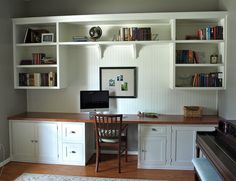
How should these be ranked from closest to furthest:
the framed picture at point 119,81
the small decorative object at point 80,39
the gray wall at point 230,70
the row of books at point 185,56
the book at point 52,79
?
the gray wall at point 230,70 → the row of books at point 185,56 → the small decorative object at point 80,39 → the book at point 52,79 → the framed picture at point 119,81

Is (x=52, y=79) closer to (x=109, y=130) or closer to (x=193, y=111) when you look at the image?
(x=109, y=130)

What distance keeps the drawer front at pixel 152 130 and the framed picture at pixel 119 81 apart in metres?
0.73

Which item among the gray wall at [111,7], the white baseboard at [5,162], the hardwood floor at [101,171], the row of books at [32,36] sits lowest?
the hardwood floor at [101,171]

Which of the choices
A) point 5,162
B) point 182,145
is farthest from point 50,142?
point 182,145

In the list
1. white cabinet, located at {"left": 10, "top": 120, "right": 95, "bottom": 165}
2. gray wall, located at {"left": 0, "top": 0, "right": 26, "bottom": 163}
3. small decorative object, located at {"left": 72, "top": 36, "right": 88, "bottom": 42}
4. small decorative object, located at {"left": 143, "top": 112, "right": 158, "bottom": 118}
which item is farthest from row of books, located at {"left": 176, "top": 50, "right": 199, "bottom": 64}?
gray wall, located at {"left": 0, "top": 0, "right": 26, "bottom": 163}

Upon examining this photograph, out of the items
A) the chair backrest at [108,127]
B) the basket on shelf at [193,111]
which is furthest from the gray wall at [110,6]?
the chair backrest at [108,127]

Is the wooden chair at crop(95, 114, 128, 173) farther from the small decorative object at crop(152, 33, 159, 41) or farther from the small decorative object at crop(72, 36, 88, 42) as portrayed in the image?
the small decorative object at crop(152, 33, 159, 41)

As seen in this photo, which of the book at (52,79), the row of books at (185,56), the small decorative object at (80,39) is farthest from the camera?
the book at (52,79)

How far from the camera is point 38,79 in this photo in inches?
165

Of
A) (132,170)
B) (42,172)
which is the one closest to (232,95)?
(132,170)

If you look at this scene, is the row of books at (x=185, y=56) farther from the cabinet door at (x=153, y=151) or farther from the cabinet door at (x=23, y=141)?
the cabinet door at (x=23, y=141)

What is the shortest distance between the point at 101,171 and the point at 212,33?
104 inches

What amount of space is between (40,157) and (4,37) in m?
1.98

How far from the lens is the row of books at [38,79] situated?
4.12 meters
